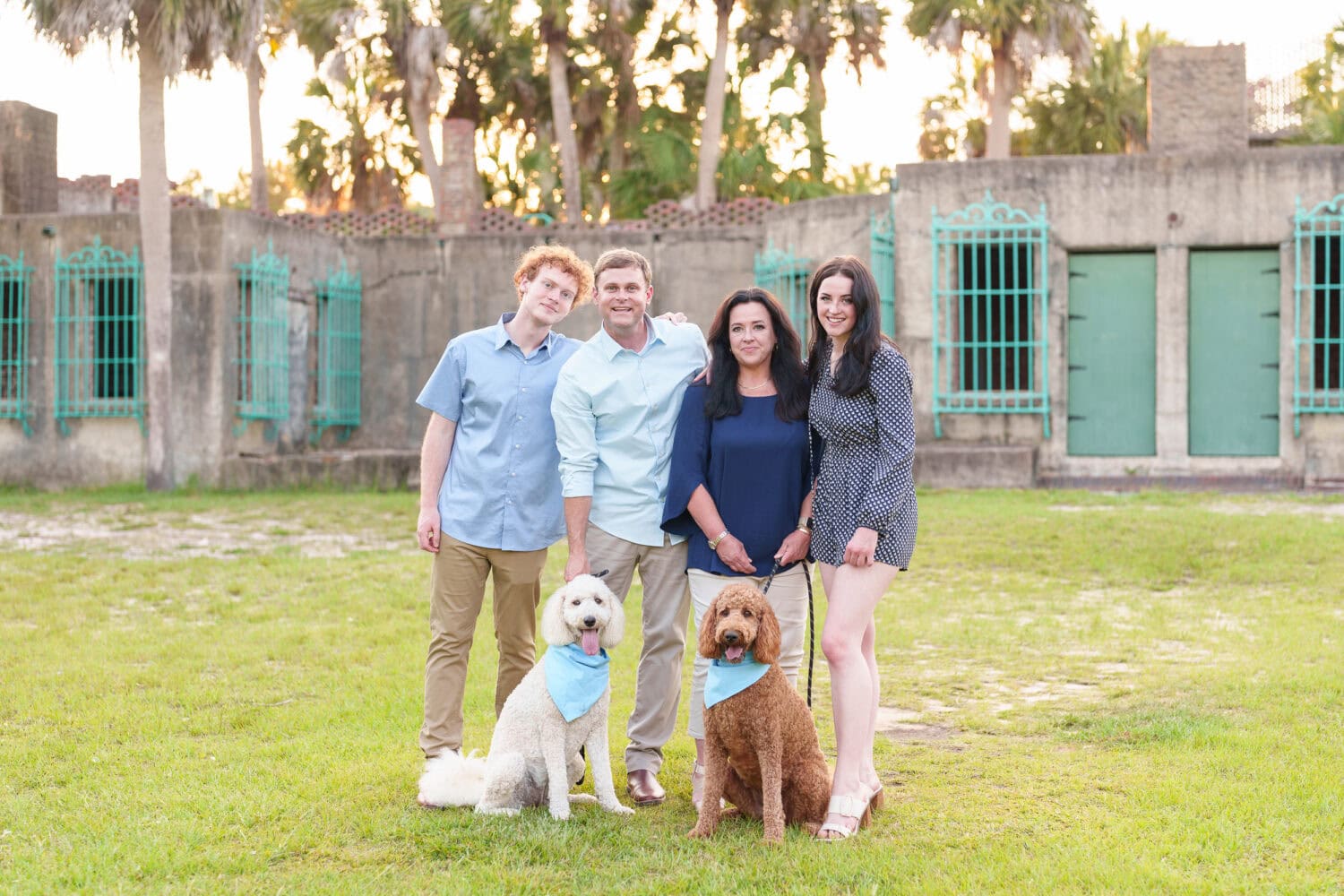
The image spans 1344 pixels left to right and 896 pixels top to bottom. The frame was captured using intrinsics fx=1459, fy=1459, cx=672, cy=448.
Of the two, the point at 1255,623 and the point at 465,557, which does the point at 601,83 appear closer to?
the point at 1255,623

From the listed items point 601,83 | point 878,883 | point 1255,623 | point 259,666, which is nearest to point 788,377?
point 878,883

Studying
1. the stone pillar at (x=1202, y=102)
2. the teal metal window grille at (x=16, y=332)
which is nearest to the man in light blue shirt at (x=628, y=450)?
the stone pillar at (x=1202, y=102)

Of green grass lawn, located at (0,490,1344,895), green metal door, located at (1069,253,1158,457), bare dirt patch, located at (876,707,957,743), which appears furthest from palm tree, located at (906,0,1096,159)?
bare dirt patch, located at (876,707,957,743)

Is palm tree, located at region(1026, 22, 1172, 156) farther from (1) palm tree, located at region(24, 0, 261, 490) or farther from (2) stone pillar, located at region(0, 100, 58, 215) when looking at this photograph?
(2) stone pillar, located at region(0, 100, 58, 215)

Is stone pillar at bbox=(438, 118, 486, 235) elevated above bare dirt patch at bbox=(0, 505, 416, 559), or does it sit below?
above

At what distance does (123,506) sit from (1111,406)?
10.5 metres

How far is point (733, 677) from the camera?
4715 mm

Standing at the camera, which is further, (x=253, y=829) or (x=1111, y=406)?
(x=1111, y=406)

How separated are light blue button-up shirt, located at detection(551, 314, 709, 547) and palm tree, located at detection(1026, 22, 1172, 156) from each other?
20.8 meters

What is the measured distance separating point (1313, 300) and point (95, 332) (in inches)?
541

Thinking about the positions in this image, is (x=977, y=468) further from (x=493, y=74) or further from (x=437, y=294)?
(x=493, y=74)

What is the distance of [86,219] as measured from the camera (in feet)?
56.6

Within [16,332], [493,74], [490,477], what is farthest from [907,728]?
[493,74]

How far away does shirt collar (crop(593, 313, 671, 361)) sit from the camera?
17.4 ft
